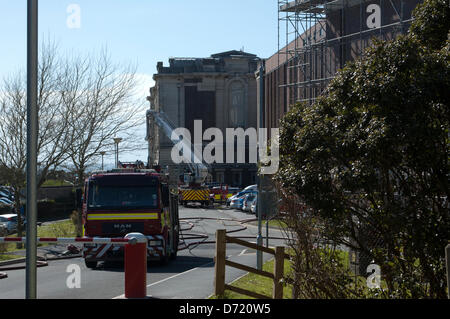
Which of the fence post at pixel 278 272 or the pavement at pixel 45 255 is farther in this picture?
the pavement at pixel 45 255

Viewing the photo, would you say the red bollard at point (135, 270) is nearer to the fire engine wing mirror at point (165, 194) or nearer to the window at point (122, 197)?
the window at point (122, 197)

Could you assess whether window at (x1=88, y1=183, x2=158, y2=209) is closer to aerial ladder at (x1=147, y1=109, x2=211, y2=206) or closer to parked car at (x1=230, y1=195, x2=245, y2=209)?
parked car at (x1=230, y1=195, x2=245, y2=209)

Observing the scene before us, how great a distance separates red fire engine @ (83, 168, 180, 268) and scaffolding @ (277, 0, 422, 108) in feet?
49.9

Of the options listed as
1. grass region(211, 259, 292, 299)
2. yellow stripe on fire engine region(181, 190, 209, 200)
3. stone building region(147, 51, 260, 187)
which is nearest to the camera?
grass region(211, 259, 292, 299)

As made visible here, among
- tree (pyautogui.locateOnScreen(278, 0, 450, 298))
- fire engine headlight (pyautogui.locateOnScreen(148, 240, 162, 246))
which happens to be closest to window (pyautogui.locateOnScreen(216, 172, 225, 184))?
fire engine headlight (pyautogui.locateOnScreen(148, 240, 162, 246))

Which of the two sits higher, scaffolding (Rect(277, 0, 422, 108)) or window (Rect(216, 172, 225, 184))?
scaffolding (Rect(277, 0, 422, 108))

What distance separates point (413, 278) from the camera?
332 inches

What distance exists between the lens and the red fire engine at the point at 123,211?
60.5ft

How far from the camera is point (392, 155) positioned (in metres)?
8.05

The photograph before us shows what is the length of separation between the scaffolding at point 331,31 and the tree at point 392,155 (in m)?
21.1

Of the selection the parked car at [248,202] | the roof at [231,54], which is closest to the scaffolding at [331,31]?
the parked car at [248,202]

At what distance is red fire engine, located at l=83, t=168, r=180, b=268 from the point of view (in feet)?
60.5

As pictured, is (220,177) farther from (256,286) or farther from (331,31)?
(256,286)
